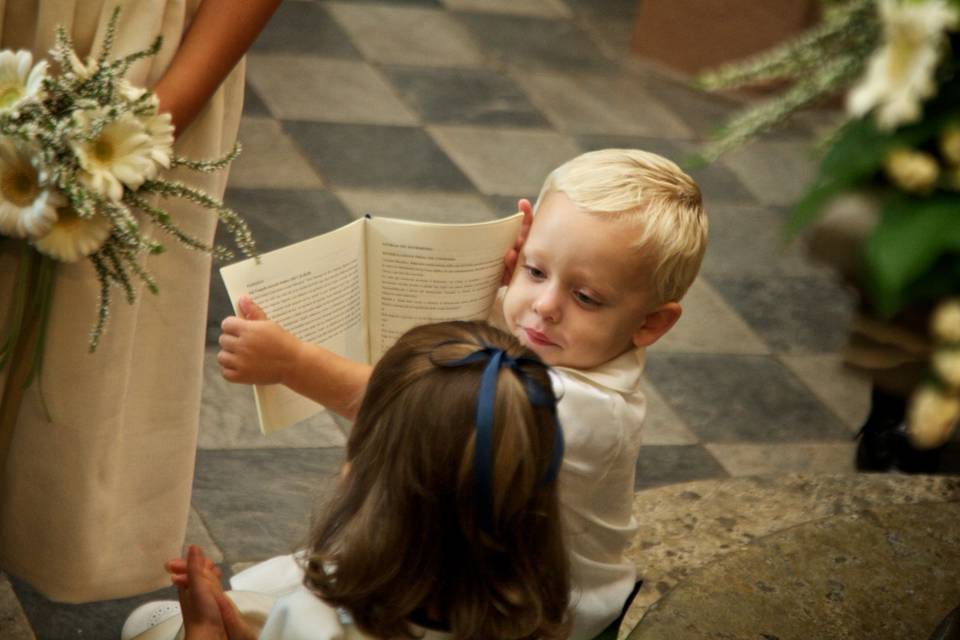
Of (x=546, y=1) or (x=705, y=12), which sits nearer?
(x=705, y=12)

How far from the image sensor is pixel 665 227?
75.2 inches

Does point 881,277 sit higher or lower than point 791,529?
higher

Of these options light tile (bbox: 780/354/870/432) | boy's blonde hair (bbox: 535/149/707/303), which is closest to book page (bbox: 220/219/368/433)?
boy's blonde hair (bbox: 535/149/707/303)

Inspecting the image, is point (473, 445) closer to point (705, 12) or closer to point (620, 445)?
point (620, 445)

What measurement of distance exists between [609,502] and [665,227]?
1.31ft

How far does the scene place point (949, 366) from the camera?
0.85 meters

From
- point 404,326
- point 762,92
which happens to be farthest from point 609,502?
point 762,92

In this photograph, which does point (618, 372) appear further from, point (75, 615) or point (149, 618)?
point (75, 615)

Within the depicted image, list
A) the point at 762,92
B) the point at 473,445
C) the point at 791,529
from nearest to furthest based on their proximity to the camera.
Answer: the point at 473,445 → the point at 791,529 → the point at 762,92

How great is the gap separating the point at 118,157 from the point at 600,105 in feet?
12.8

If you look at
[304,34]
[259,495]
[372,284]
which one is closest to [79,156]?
[372,284]

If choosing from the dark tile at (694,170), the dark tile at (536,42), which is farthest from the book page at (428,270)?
the dark tile at (536,42)

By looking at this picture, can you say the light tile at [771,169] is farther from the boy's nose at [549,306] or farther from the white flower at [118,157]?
the white flower at [118,157]

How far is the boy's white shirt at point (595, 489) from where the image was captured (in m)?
1.86
